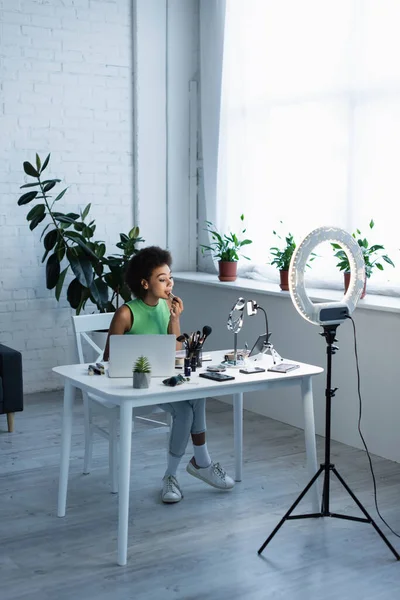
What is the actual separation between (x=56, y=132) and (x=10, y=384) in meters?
1.91

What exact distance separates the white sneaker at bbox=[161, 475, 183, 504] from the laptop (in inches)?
28.0

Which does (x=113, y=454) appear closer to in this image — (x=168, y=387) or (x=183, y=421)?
(x=183, y=421)

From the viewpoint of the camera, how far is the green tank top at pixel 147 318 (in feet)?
11.8

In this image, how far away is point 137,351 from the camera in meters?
3.20

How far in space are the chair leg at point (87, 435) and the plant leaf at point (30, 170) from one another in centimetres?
195

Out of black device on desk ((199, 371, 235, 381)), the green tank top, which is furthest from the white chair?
black device on desk ((199, 371, 235, 381))

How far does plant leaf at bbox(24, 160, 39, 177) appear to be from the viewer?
209 inches

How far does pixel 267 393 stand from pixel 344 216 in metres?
1.20

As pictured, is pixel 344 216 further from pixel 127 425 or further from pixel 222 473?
pixel 127 425

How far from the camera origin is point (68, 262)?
19.3 ft

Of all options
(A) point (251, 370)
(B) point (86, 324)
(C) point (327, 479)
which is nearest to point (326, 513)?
(C) point (327, 479)

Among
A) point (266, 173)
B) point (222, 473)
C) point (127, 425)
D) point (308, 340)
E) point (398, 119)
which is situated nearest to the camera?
point (127, 425)

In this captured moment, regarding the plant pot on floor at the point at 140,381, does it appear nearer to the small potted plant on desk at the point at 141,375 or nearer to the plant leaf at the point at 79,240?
the small potted plant on desk at the point at 141,375

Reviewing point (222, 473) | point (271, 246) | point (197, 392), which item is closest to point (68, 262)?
point (271, 246)
